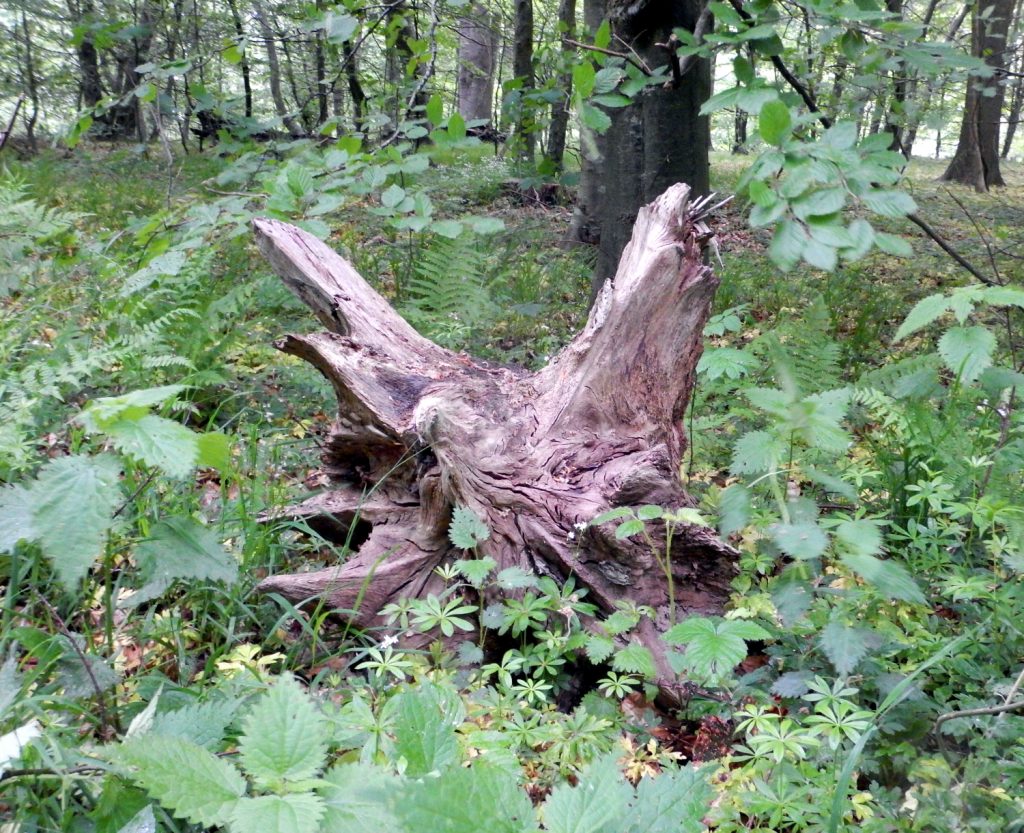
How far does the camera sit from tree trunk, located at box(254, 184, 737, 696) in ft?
7.64

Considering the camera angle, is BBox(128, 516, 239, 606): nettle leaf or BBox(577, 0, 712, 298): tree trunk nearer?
BBox(128, 516, 239, 606): nettle leaf

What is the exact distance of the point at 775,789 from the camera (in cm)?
156

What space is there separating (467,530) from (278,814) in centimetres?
121

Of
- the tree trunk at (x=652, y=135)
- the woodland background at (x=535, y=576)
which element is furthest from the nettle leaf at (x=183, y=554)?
the tree trunk at (x=652, y=135)

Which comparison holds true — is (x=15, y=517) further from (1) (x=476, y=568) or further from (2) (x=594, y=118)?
(2) (x=594, y=118)

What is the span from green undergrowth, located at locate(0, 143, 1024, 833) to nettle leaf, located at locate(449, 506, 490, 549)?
0.02 m

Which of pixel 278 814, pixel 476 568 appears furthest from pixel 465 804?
pixel 476 568


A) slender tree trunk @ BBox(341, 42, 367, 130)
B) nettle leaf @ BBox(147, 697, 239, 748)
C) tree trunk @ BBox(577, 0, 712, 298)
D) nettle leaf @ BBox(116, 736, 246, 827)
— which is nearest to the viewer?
nettle leaf @ BBox(116, 736, 246, 827)

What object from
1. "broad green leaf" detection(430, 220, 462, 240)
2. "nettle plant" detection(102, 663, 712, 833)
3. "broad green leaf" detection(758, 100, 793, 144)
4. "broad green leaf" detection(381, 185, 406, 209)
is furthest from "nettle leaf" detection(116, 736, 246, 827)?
"broad green leaf" detection(381, 185, 406, 209)

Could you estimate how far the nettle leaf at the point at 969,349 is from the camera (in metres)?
1.99

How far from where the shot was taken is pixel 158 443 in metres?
1.29

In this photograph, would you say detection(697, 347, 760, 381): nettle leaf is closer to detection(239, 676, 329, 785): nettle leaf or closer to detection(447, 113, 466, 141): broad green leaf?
detection(447, 113, 466, 141): broad green leaf

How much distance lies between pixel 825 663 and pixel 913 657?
9.8 inches

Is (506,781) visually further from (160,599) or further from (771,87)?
(771,87)
